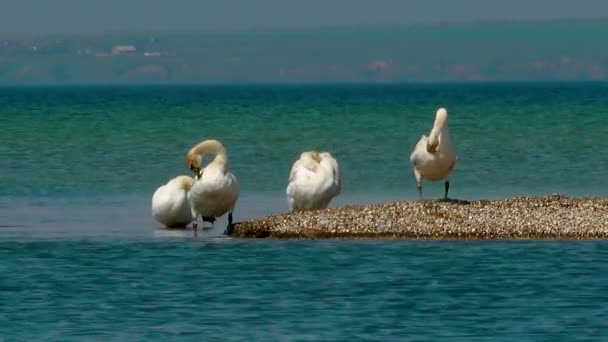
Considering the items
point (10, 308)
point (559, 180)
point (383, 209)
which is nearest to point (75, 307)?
point (10, 308)

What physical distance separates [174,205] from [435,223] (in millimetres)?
4892

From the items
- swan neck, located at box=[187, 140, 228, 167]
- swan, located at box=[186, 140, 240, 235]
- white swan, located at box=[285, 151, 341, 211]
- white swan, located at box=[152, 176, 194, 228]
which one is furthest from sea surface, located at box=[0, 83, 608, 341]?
white swan, located at box=[285, 151, 341, 211]

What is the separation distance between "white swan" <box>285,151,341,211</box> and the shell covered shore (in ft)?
2.34

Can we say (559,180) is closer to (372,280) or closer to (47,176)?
(47,176)

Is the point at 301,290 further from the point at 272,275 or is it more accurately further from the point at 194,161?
the point at 194,161

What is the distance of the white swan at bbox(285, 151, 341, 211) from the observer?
29359 mm

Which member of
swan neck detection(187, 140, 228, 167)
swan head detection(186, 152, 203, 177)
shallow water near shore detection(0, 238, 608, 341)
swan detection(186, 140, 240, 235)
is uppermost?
swan neck detection(187, 140, 228, 167)

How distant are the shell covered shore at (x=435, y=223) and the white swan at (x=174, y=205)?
1.93m

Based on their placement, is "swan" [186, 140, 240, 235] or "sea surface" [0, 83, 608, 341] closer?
"sea surface" [0, 83, 608, 341]

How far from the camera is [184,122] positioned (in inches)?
3905

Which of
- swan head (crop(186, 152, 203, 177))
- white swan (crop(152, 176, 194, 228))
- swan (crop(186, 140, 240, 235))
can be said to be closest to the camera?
swan (crop(186, 140, 240, 235))

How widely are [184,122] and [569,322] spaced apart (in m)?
80.2

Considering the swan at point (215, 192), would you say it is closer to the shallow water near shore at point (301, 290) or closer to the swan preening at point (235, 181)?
the swan preening at point (235, 181)

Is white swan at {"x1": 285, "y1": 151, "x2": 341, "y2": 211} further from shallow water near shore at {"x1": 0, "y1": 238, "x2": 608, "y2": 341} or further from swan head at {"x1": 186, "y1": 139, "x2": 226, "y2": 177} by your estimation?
shallow water near shore at {"x1": 0, "y1": 238, "x2": 608, "y2": 341}
